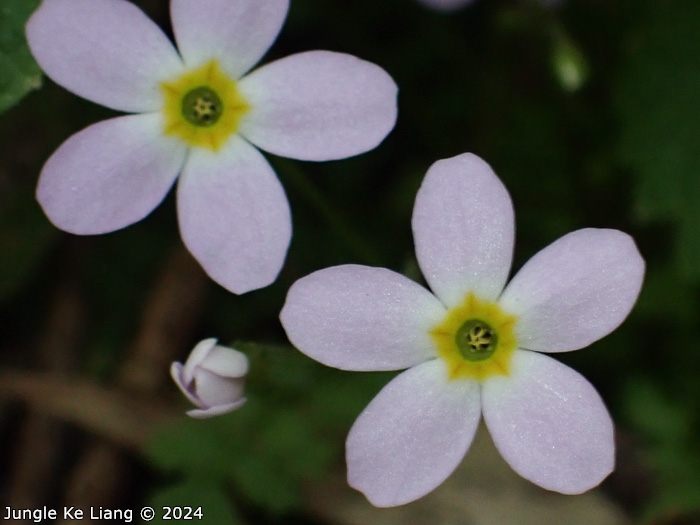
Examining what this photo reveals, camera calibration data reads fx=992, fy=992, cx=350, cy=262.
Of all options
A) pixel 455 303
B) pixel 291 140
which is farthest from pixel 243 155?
pixel 455 303

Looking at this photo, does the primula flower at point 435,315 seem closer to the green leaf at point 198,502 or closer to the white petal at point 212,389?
the white petal at point 212,389

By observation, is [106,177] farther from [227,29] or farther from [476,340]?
[476,340]

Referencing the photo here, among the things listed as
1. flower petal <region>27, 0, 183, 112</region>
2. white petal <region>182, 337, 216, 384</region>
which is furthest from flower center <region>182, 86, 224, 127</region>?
white petal <region>182, 337, 216, 384</region>

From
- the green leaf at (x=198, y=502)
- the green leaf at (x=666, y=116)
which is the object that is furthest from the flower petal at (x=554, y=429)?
the green leaf at (x=666, y=116)

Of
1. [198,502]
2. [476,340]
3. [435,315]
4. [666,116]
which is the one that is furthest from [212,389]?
[666,116]

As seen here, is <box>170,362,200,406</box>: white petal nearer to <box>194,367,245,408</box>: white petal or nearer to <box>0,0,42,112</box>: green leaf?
<box>194,367,245,408</box>: white petal
